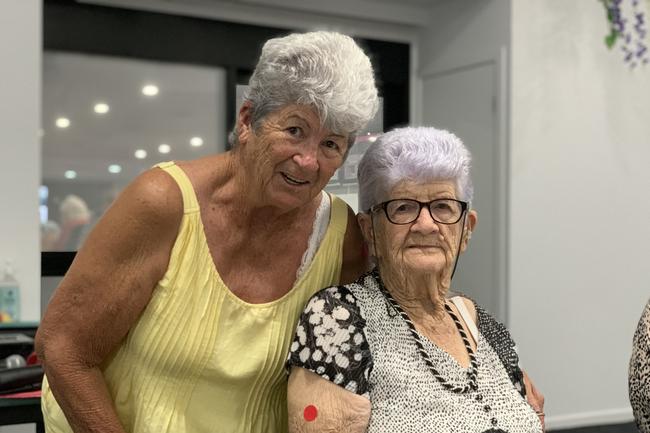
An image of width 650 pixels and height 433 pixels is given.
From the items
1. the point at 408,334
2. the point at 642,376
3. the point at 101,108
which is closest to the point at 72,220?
the point at 101,108

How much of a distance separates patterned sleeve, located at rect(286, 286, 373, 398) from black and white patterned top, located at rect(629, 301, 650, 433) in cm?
→ 57

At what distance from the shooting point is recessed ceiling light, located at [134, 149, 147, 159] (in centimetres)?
394

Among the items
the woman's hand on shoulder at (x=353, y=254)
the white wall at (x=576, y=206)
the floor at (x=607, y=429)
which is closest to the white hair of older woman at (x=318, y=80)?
the woman's hand on shoulder at (x=353, y=254)

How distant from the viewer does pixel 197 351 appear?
4.33 ft

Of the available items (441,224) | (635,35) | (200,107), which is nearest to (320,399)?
(441,224)

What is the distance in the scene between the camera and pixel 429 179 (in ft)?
4.58

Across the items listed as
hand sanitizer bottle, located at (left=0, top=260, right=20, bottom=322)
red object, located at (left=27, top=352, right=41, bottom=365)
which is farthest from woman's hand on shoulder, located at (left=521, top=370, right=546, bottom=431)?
hand sanitizer bottle, located at (left=0, top=260, right=20, bottom=322)

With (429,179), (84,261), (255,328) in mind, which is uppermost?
(429,179)

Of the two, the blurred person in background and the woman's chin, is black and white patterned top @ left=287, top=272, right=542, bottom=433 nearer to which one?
the woman's chin

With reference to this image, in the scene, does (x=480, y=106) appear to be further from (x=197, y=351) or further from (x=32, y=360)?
(x=197, y=351)

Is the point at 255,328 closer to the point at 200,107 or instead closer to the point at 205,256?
the point at 205,256

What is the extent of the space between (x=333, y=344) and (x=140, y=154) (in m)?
2.87

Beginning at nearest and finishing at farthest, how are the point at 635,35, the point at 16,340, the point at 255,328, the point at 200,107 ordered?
1. the point at 255,328
2. the point at 16,340
3. the point at 200,107
4. the point at 635,35

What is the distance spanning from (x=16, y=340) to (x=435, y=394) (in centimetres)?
139
